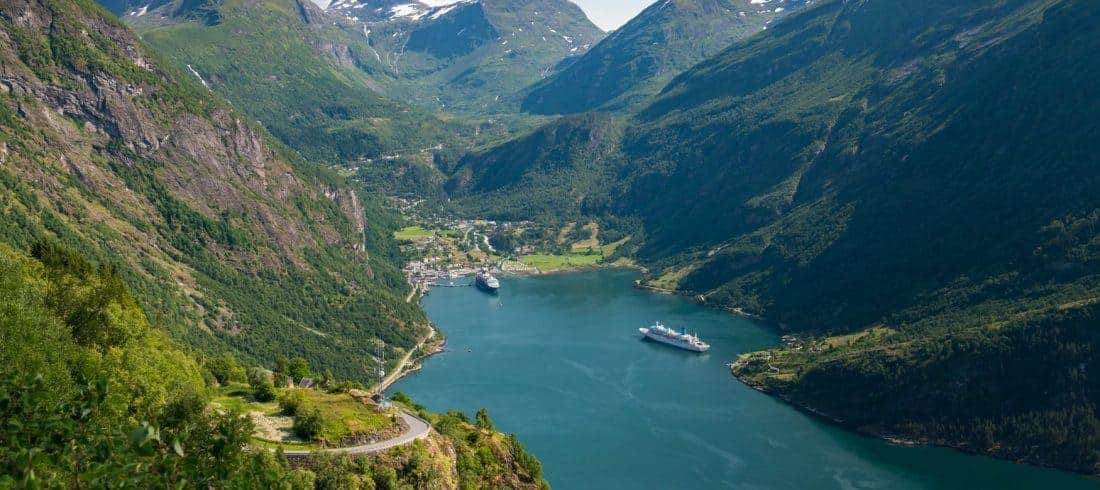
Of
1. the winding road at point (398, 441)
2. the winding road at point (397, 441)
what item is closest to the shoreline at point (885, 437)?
the winding road at point (398, 441)

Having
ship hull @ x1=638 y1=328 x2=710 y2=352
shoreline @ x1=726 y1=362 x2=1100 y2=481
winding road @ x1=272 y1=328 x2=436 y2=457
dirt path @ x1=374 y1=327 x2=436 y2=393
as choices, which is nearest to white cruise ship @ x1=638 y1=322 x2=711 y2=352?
ship hull @ x1=638 y1=328 x2=710 y2=352

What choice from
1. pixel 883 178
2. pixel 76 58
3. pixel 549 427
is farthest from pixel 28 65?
pixel 883 178

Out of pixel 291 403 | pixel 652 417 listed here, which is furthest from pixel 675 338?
pixel 291 403

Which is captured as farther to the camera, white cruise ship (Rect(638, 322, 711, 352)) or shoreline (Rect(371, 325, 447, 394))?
white cruise ship (Rect(638, 322, 711, 352))

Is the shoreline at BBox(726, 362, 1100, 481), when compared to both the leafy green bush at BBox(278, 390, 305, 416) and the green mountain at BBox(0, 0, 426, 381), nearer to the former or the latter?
the green mountain at BBox(0, 0, 426, 381)

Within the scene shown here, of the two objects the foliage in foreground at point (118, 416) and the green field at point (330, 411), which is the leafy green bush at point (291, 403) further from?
the foliage in foreground at point (118, 416)

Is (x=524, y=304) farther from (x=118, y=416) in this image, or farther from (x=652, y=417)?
(x=118, y=416)

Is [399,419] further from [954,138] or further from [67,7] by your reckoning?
[954,138]
